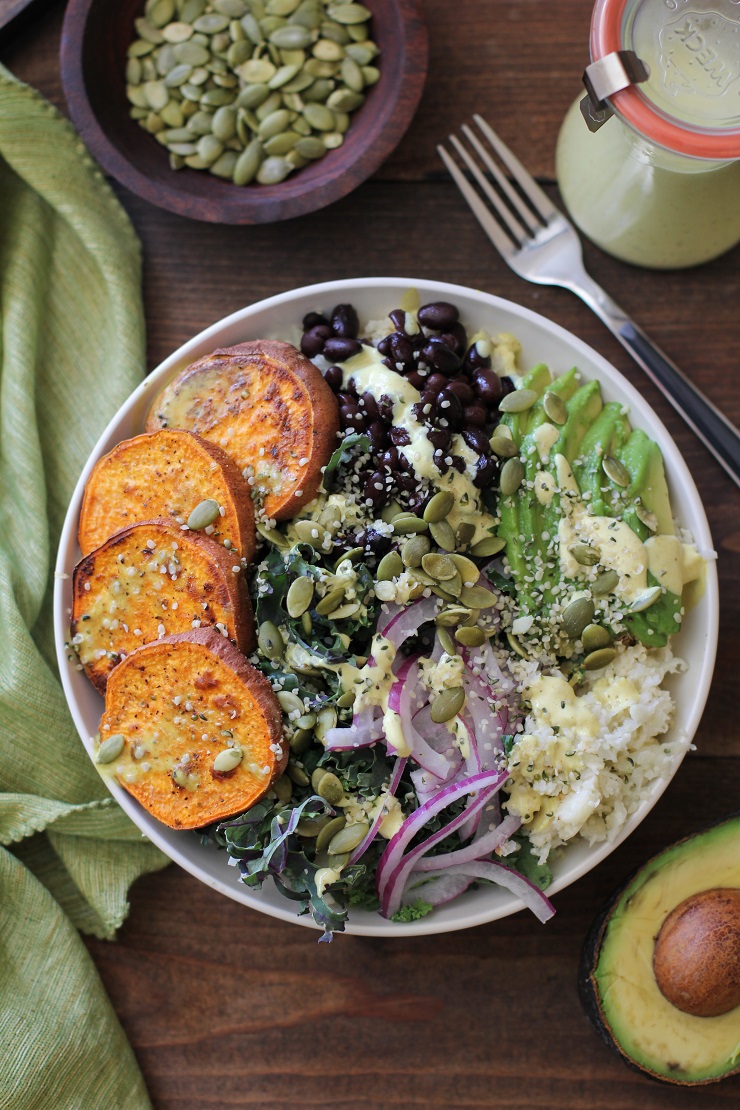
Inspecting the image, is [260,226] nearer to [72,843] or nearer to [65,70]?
[65,70]

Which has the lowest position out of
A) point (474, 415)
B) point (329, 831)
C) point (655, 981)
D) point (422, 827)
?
point (655, 981)

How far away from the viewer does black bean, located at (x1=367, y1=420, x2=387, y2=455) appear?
1976 millimetres

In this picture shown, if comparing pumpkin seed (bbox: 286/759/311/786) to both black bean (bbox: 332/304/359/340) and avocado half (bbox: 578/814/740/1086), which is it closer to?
avocado half (bbox: 578/814/740/1086)

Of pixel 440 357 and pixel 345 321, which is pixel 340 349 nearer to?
pixel 345 321

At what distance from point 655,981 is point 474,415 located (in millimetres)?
1248

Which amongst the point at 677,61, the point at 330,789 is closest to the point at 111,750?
the point at 330,789

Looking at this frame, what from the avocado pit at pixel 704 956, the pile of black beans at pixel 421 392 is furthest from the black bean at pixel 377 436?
the avocado pit at pixel 704 956

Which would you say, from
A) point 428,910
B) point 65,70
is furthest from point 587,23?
point 428,910

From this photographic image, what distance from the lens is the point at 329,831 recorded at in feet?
6.24

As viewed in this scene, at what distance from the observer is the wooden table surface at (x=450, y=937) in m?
2.29

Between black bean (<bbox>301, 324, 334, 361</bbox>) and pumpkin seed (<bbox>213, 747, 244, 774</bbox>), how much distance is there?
89 centimetres

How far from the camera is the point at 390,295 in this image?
2.14 m

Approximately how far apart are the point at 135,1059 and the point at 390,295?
1936mm

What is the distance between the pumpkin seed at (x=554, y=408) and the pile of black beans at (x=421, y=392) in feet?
0.35
